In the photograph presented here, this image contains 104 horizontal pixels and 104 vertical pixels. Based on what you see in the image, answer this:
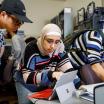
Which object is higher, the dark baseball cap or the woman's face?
the dark baseball cap

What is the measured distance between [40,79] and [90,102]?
1.34 ft

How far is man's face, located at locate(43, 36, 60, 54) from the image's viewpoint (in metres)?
1.59

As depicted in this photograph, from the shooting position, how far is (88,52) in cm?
188

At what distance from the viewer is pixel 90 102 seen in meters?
1.23

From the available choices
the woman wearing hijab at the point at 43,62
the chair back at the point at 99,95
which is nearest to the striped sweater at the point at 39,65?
the woman wearing hijab at the point at 43,62

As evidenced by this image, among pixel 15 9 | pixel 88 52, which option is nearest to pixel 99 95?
pixel 15 9

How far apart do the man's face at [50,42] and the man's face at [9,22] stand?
226 millimetres

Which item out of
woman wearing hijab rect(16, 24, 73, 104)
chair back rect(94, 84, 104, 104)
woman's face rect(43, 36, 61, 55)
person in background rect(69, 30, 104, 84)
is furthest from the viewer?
person in background rect(69, 30, 104, 84)

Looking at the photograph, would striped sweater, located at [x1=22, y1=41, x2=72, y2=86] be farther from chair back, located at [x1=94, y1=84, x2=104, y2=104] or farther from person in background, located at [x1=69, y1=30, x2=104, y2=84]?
chair back, located at [x1=94, y1=84, x2=104, y2=104]

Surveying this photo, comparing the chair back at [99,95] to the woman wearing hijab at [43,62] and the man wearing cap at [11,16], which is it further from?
the man wearing cap at [11,16]

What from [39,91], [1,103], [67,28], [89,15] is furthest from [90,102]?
[67,28]

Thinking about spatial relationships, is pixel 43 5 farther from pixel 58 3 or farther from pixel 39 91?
pixel 39 91

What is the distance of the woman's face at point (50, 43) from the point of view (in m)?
1.59

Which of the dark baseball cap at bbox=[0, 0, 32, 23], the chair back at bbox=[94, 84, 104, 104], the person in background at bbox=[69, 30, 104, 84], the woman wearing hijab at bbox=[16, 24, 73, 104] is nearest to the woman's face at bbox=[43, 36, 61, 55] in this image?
the woman wearing hijab at bbox=[16, 24, 73, 104]
